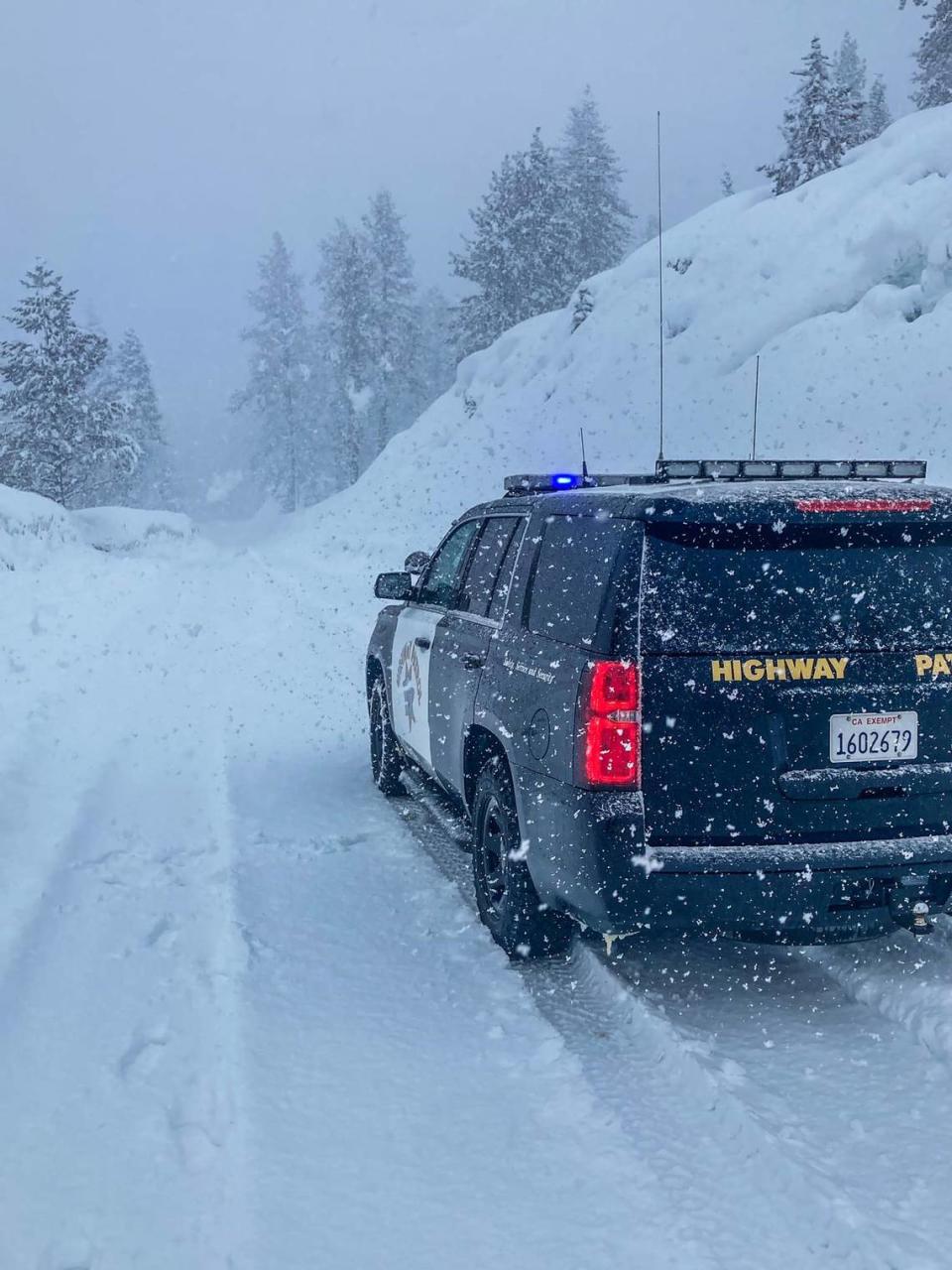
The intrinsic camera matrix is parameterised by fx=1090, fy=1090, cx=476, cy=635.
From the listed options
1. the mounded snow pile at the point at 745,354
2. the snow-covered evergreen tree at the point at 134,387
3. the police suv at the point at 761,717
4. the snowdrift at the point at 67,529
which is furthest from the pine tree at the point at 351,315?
the police suv at the point at 761,717

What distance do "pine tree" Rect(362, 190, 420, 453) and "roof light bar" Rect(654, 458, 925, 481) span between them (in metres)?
62.1

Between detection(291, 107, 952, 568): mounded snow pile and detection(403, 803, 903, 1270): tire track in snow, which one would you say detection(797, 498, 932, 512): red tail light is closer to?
detection(403, 803, 903, 1270): tire track in snow

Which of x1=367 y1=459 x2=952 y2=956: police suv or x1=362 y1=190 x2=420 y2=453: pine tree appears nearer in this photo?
x1=367 y1=459 x2=952 y2=956: police suv

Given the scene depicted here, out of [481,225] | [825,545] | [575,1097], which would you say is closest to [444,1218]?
[575,1097]

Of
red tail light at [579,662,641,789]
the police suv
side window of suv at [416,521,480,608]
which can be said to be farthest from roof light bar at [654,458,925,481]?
side window of suv at [416,521,480,608]

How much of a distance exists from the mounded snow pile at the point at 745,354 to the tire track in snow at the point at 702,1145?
15.3 m

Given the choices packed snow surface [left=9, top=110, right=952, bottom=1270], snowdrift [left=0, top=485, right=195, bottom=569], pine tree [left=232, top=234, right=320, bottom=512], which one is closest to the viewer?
packed snow surface [left=9, top=110, right=952, bottom=1270]

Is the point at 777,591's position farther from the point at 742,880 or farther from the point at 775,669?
the point at 742,880

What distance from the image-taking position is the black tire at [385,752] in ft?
25.4

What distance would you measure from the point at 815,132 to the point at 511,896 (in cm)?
4044

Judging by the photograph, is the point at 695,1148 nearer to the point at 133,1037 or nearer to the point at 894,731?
the point at 894,731

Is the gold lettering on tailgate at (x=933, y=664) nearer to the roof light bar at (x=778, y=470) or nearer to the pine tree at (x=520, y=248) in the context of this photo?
the roof light bar at (x=778, y=470)

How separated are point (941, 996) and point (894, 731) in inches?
43.6

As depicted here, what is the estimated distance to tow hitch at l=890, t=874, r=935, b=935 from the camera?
4051 mm
